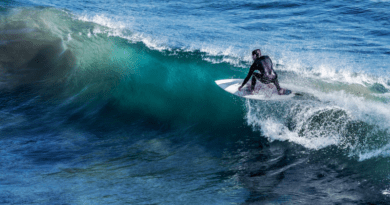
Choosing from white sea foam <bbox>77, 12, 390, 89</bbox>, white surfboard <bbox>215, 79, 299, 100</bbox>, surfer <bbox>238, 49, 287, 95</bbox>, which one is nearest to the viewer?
surfer <bbox>238, 49, 287, 95</bbox>

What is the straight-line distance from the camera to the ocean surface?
6953mm

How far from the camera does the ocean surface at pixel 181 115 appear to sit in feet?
22.8

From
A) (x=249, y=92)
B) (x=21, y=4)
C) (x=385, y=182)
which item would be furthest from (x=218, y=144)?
(x=21, y=4)

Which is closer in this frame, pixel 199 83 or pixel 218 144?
pixel 218 144

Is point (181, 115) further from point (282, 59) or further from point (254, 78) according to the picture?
point (282, 59)

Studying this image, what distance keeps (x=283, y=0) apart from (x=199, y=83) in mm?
13797

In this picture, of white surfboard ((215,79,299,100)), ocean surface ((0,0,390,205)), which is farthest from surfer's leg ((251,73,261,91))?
ocean surface ((0,0,390,205))

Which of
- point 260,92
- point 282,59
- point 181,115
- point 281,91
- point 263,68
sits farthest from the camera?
point 282,59

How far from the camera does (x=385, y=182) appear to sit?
6.95 metres

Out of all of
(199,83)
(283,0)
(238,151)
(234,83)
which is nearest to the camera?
(238,151)

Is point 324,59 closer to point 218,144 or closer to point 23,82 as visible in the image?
point 218,144

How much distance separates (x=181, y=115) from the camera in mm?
10445

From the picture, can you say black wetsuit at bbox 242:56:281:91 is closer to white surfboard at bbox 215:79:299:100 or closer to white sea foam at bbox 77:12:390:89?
white surfboard at bbox 215:79:299:100

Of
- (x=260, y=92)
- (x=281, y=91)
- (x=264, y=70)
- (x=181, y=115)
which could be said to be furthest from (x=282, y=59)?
(x=181, y=115)
